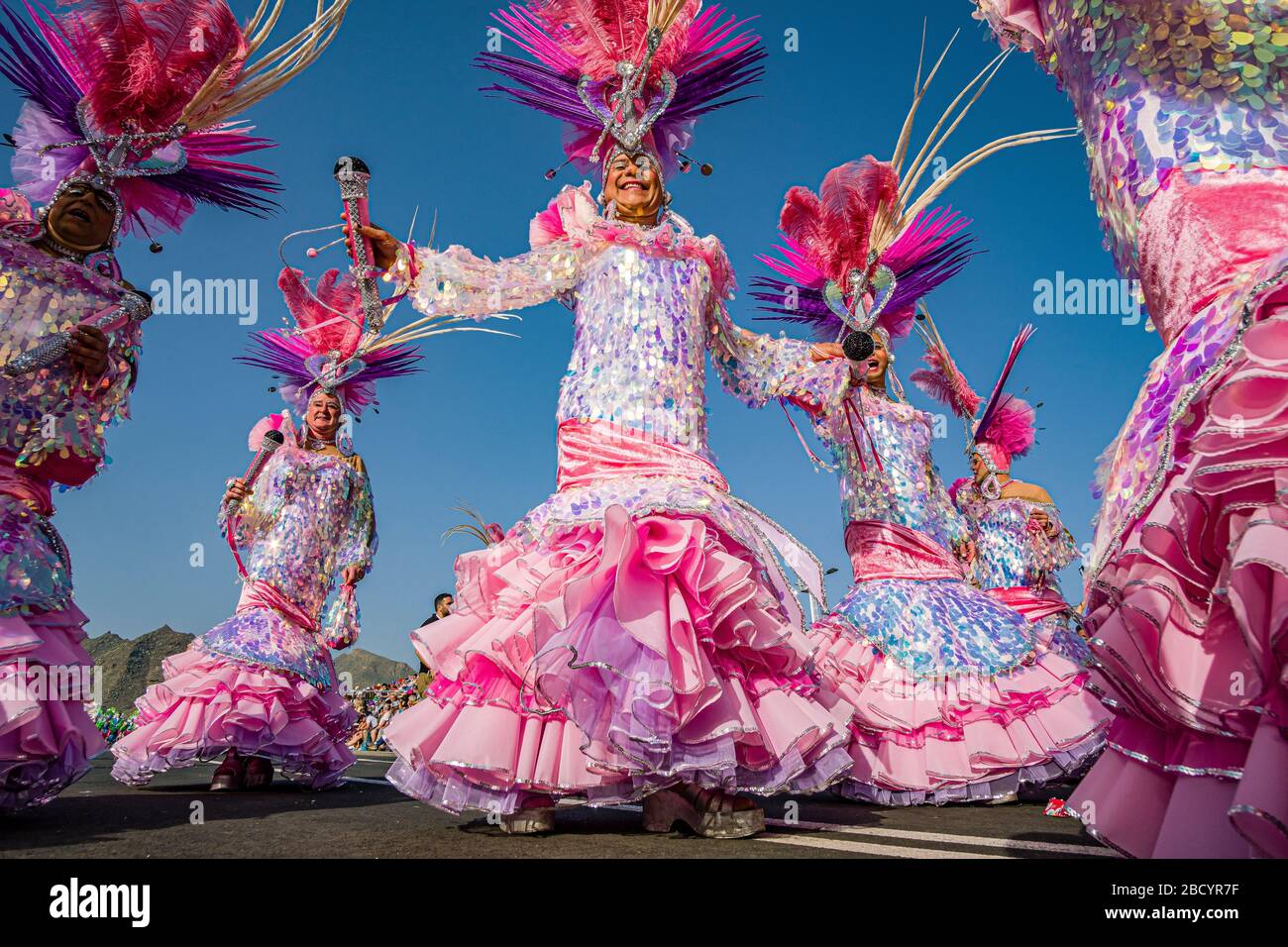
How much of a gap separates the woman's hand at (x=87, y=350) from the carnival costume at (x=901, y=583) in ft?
10.5

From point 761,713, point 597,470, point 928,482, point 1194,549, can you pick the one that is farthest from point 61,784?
point 928,482

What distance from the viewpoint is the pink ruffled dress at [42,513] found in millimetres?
3467

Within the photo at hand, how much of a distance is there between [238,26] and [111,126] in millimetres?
830

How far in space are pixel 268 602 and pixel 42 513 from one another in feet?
8.31

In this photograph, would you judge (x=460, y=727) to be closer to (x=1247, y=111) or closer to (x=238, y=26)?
(x=1247, y=111)

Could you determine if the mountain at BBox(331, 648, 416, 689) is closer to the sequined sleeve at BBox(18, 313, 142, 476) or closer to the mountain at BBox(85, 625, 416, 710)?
the mountain at BBox(85, 625, 416, 710)

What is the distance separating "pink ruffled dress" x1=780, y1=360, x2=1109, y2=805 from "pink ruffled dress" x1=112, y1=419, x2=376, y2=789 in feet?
11.6

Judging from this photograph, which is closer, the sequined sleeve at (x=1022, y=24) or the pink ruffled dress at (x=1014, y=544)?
the sequined sleeve at (x=1022, y=24)

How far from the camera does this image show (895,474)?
18.7 ft

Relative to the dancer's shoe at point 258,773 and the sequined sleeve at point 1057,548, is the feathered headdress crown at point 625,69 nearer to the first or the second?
the dancer's shoe at point 258,773

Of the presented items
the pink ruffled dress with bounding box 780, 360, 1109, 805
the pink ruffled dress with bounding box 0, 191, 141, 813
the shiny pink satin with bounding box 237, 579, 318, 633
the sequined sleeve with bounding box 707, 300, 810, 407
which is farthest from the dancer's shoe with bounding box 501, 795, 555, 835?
the shiny pink satin with bounding box 237, 579, 318, 633

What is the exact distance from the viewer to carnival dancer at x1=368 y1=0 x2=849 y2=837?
9.44ft

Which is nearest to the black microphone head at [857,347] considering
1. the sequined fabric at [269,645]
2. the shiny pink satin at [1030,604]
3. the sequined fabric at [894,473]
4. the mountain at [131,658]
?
the sequined fabric at [894,473]
